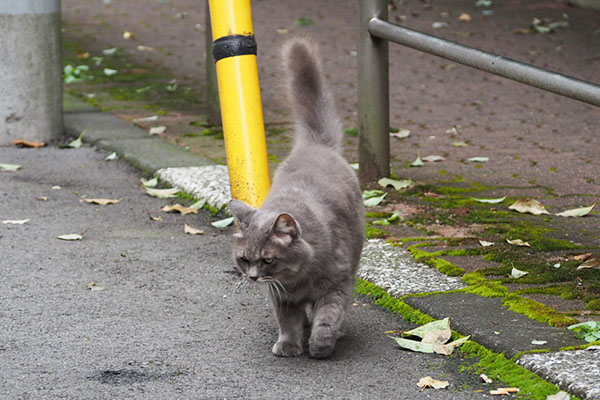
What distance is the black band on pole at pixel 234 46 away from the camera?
4.07m

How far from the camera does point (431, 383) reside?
9.35 feet

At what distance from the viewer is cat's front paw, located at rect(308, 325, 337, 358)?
309cm

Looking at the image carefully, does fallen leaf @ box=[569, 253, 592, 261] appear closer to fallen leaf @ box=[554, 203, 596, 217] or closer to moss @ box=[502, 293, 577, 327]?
moss @ box=[502, 293, 577, 327]

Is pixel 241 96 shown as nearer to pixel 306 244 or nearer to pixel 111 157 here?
pixel 306 244

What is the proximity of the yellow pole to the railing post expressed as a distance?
1030mm

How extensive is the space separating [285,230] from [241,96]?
1236mm

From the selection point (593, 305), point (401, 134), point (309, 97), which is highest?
point (309, 97)

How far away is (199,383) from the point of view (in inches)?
114

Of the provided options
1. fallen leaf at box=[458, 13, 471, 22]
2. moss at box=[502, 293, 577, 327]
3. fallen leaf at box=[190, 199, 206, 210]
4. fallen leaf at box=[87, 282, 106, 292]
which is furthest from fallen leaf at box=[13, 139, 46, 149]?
fallen leaf at box=[458, 13, 471, 22]

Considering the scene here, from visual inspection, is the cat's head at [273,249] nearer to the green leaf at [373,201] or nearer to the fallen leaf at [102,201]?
the green leaf at [373,201]

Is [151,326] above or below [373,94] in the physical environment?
below

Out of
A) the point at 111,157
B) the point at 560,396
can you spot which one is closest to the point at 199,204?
the point at 111,157

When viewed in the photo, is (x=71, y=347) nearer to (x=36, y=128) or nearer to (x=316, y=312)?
(x=316, y=312)

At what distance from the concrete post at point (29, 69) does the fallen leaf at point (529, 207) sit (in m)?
3.28
